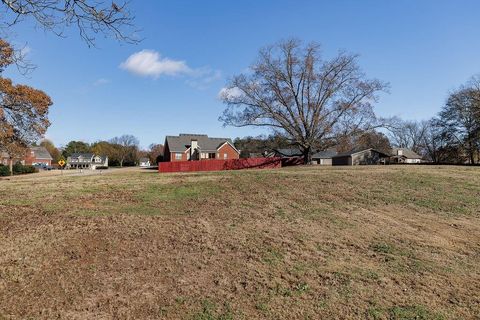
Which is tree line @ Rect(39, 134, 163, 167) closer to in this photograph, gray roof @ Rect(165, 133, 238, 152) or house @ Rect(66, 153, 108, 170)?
house @ Rect(66, 153, 108, 170)

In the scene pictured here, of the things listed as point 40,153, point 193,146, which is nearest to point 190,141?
point 193,146

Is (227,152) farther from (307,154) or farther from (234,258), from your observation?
(234,258)

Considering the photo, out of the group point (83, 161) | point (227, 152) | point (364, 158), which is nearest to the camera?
point (364, 158)

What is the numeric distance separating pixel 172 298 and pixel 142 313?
480 mm

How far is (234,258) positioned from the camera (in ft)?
20.3

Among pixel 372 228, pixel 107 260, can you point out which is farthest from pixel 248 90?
pixel 107 260

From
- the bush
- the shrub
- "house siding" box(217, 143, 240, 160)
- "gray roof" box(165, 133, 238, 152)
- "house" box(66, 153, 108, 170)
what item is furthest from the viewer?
"house" box(66, 153, 108, 170)

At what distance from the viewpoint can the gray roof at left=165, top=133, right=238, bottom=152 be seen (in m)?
61.7

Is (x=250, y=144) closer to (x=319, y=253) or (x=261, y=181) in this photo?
(x=261, y=181)

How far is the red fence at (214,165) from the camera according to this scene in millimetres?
41031

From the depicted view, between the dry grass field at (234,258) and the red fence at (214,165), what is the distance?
29.7 metres

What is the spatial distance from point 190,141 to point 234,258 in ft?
189

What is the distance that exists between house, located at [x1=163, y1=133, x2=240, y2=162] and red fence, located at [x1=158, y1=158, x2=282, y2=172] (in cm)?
1891

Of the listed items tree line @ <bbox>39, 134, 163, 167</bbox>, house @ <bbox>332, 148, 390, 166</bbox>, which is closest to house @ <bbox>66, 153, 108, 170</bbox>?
tree line @ <bbox>39, 134, 163, 167</bbox>
